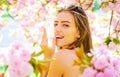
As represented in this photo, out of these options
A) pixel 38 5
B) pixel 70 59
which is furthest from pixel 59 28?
pixel 38 5

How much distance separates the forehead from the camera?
75.7 inches

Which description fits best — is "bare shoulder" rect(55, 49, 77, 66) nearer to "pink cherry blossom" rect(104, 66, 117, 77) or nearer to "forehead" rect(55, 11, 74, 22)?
"forehead" rect(55, 11, 74, 22)

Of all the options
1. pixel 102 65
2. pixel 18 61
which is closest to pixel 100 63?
pixel 102 65

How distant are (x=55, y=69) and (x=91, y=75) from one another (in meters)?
0.55

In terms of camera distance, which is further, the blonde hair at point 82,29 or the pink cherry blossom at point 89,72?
the blonde hair at point 82,29

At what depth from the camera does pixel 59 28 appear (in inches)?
75.0

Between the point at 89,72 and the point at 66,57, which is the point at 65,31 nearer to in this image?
the point at 66,57

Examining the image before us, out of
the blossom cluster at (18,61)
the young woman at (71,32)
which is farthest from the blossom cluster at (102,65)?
the young woman at (71,32)

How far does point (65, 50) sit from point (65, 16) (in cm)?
25

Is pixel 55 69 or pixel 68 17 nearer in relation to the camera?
pixel 55 69

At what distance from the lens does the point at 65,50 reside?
1778mm

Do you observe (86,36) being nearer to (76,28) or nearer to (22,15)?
(76,28)

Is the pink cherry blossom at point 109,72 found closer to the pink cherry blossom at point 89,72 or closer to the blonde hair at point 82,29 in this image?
the pink cherry blossom at point 89,72

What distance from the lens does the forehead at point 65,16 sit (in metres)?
1.92
